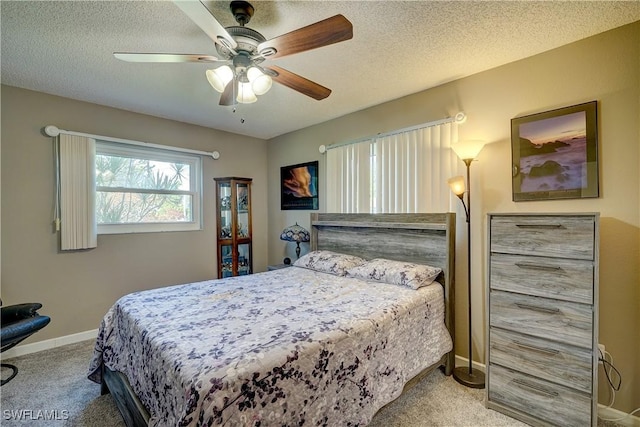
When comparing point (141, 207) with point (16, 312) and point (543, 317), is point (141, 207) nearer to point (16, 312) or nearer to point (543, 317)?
point (16, 312)

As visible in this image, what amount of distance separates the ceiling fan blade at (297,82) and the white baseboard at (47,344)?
3303mm

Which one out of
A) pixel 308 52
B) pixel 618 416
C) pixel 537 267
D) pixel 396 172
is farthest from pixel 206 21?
pixel 618 416

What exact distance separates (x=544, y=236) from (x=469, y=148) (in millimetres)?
842

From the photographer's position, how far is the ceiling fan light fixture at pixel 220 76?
5.90ft

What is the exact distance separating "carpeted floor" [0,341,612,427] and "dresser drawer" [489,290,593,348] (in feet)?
2.03

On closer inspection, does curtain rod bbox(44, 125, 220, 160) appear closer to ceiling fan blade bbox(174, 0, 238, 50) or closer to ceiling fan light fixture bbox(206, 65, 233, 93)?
ceiling fan light fixture bbox(206, 65, 233, 93)

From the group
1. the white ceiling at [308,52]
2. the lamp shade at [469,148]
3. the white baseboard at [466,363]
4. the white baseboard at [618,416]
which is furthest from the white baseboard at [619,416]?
the white ceiling at [308,52]

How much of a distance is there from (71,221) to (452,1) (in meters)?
3.74

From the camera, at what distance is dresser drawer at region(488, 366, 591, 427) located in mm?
1667

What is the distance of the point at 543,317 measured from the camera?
70.7 inches

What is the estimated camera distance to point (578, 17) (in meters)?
1.75

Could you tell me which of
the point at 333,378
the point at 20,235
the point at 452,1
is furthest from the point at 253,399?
the point at 20,235

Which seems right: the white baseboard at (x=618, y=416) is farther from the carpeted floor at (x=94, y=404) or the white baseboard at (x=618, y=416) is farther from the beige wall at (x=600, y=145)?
the carpeted floor at (x=94, y=404)

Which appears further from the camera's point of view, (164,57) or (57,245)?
(57,245)
